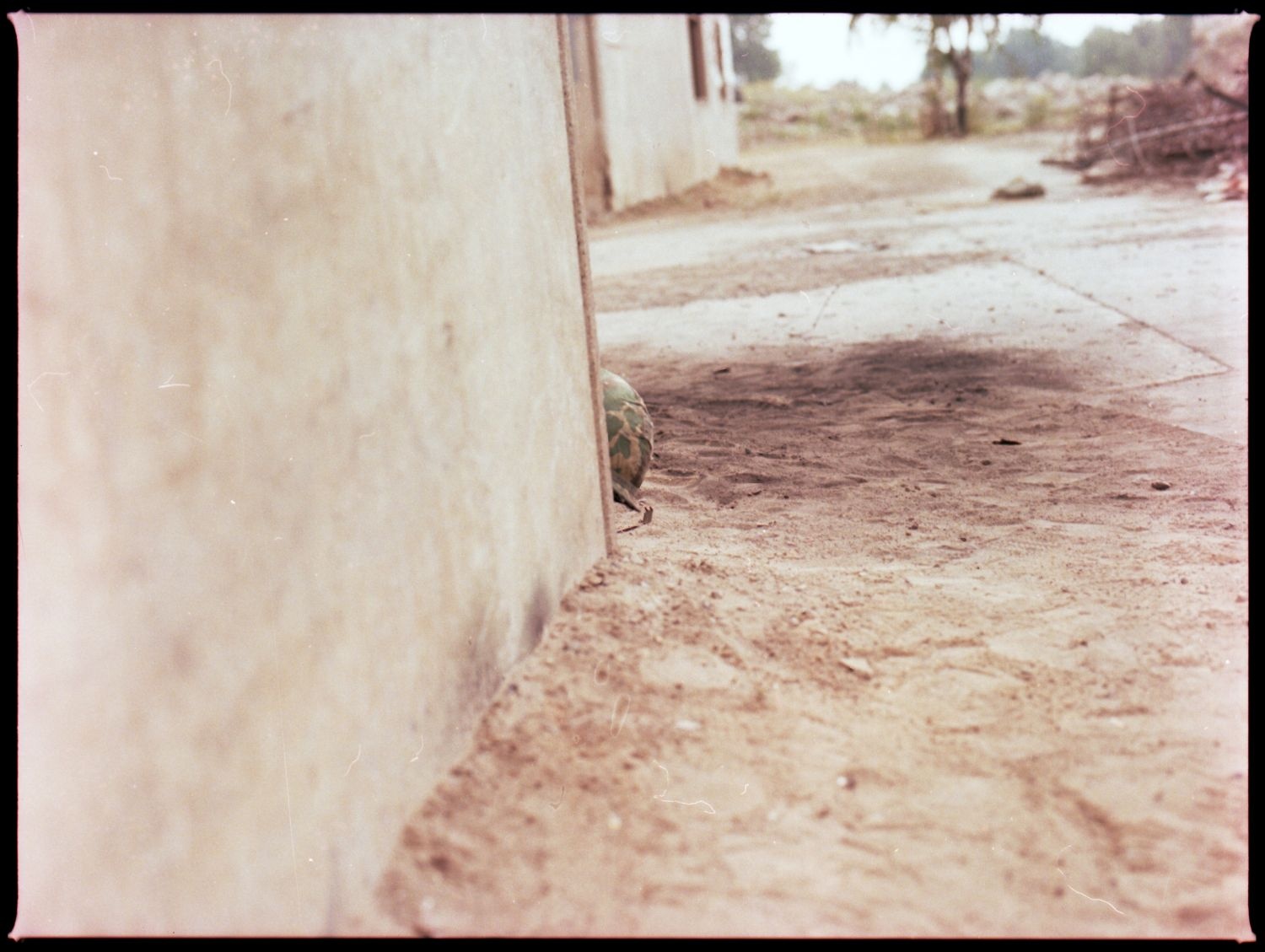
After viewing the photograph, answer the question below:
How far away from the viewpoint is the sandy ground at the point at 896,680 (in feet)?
5.48

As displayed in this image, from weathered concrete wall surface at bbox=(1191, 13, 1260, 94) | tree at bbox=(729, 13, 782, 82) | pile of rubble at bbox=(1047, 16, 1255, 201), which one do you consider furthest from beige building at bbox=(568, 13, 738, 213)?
tree at bbox=(729, 13, 782, 82)

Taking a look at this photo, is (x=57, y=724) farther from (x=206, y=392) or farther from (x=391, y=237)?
(x=391, y=237)

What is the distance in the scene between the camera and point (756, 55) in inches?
1811

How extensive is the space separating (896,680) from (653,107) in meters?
13.6

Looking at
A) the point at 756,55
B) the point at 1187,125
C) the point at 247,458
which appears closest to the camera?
the point at 247,458

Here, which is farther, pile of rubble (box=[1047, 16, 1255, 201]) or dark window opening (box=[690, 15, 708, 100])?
dark window opening (box=[690, 15, 708, 100])

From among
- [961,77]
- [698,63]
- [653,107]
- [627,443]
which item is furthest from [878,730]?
[961,77]

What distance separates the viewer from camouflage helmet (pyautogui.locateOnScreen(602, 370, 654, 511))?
11.4 ft

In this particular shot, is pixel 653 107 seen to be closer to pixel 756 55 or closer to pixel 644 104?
pixel 644 104

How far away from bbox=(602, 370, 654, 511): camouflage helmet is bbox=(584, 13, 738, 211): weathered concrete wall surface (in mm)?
10056

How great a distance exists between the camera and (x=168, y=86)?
1247mm

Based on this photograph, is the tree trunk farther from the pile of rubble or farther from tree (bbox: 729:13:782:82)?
tree (bbox: 729:13:782:82)
